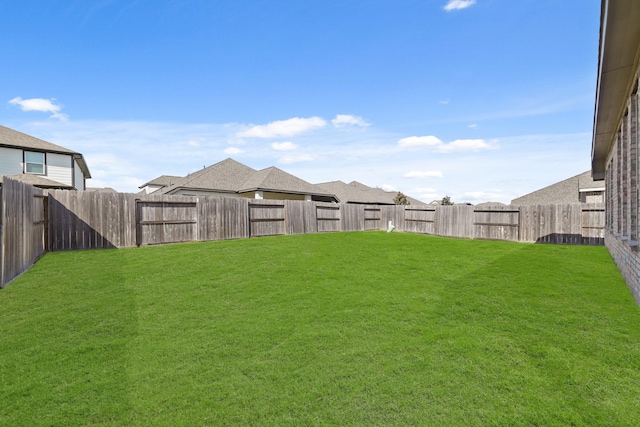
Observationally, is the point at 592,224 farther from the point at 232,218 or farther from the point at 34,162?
the point at 34,162

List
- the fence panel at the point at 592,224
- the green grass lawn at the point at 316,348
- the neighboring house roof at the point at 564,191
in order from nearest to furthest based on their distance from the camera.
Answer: the green grass lawn at the point at 316,348
the fence panel at the point at 592,224
the neighboring house roof at the point at 564,191

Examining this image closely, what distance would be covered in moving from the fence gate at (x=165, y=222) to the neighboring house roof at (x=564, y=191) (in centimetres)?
2554

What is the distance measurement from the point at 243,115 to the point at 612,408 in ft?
64.7

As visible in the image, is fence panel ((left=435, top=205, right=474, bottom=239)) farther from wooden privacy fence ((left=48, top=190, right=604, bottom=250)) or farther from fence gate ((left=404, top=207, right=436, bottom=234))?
fence gate ((left=404, top=207, right=436, bottom=234))

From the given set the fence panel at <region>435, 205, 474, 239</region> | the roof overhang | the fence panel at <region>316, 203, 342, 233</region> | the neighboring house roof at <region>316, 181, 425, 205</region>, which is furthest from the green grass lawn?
the neighboring house roof at <region>316, 181, 425, 205</region>

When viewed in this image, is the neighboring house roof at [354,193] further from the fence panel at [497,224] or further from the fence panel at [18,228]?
the fence panel at [18,228]

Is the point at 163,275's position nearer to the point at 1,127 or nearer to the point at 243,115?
the point at 243,115

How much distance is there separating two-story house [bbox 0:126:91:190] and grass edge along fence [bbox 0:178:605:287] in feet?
34.4

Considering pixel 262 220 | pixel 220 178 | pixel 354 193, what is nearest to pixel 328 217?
pixel 262 220

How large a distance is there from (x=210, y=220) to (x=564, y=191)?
2899cm

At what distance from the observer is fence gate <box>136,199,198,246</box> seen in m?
11.2

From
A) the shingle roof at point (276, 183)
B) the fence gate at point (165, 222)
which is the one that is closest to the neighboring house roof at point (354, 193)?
the shingle roof at point (276, 183)

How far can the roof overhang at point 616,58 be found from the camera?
3820 millimetres

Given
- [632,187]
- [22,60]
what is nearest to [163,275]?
[632,187]
